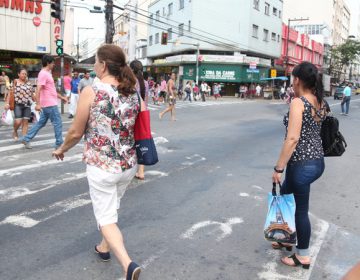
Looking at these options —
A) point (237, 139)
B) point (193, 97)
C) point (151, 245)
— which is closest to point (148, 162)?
point (151, 245)

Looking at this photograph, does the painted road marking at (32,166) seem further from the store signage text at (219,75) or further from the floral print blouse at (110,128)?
the store signage text at (219,75)

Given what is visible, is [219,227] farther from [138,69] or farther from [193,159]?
[193,159]

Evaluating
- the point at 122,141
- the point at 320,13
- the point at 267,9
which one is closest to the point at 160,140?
the point at 122,141

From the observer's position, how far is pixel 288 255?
3785mm

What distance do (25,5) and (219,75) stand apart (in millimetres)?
22538

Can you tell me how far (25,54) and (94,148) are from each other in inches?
1004

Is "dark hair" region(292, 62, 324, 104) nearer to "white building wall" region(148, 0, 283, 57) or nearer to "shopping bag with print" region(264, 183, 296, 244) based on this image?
"shopping bag with print" region(264, 183, 296, 244)

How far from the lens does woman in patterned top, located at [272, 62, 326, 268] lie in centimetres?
322

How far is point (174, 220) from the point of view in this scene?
454 cm

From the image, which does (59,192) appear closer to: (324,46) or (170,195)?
(170,195)

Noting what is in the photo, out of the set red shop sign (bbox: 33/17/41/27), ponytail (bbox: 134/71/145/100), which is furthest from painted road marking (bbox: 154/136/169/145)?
red shop sign (bbox: 33/17/41/27)

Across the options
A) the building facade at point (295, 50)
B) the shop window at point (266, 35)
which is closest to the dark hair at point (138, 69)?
the building facade at point (295, 50)

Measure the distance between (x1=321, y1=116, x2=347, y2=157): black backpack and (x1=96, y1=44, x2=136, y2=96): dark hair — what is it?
1677mm

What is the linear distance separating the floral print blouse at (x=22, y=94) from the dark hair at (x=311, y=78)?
7.06 meters
